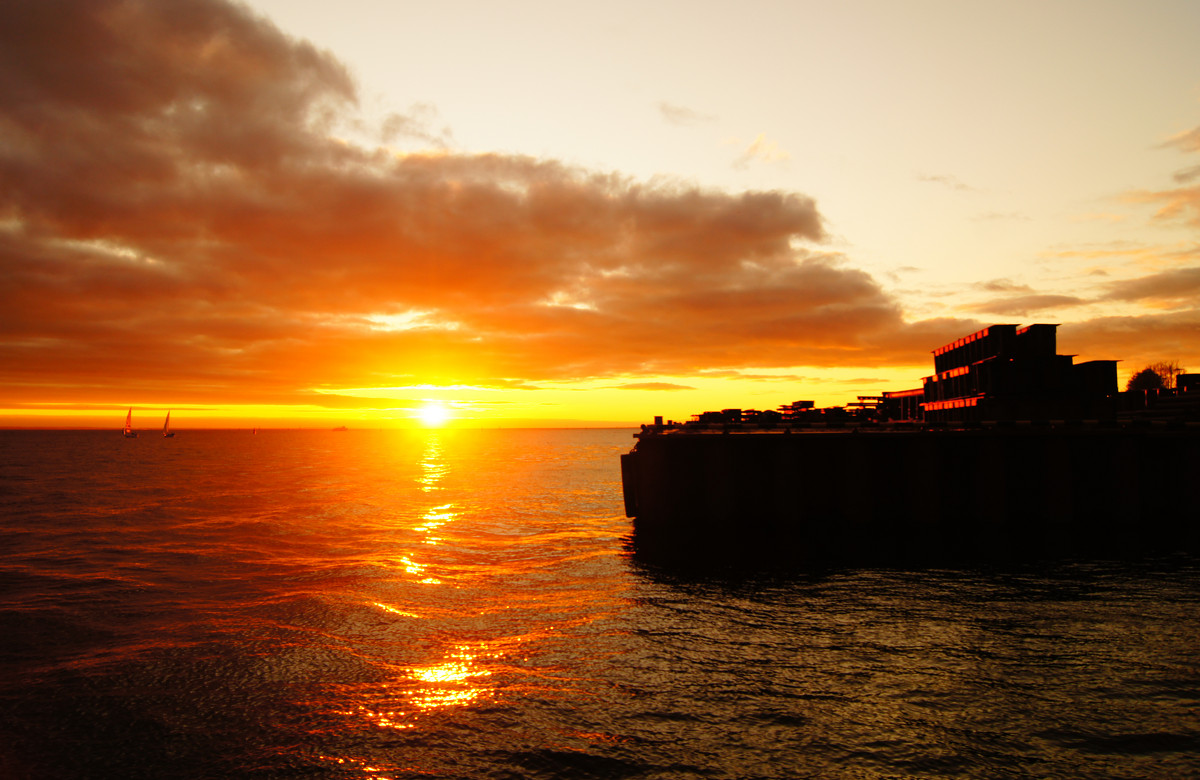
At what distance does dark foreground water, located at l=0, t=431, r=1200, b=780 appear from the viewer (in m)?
11.4

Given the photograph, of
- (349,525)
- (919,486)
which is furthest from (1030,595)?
(349,525)

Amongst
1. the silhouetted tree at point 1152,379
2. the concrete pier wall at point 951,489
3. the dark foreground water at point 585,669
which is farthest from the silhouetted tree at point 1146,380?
the dark foreground water at point 585,669

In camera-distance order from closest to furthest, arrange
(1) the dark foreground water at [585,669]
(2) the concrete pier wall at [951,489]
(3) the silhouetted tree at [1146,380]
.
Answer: (1) the dark foreground water at [585,669], (2) the concrete pier wall at [951,489], (3) the silhouetted tree at [1146,380]

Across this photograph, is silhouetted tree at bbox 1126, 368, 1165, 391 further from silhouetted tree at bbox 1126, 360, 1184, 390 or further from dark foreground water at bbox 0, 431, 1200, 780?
dark foreground water at bbox 0, 431, 1200, 780

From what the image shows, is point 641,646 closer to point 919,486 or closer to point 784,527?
point 784,527

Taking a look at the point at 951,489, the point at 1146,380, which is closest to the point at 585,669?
the point at 951,489

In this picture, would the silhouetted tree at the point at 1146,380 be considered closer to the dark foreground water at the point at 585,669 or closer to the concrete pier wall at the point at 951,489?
the concrete pier wall at the point at 951,489

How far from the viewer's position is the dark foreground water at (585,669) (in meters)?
11.4

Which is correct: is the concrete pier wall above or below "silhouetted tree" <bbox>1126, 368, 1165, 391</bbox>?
below

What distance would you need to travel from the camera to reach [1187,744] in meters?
11.5

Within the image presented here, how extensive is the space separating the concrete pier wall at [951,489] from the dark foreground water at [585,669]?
5035mm

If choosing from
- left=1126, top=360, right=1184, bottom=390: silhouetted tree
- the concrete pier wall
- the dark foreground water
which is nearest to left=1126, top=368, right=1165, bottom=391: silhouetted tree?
left=1126, top=360, right=1184, bottom=390: silhouetted tree

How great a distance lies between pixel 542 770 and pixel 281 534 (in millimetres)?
31528

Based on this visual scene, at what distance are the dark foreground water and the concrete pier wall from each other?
16.5ft
